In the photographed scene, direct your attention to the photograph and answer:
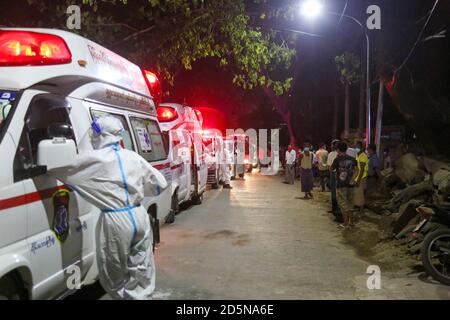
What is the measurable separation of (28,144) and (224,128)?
33.6m

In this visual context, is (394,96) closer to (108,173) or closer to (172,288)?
(172,288)

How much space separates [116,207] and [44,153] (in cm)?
86

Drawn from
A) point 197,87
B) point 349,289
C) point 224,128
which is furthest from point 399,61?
point 224,128

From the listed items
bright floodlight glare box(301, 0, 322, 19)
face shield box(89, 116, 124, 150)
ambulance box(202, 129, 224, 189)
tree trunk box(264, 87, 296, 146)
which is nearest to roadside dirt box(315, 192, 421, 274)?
face shield box(89, 116, 124, 150)

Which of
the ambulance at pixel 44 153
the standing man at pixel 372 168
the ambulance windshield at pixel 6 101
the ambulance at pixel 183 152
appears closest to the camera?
the ambulance at pixel 44 153

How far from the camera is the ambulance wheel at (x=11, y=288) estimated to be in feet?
11.7

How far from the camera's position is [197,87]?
2148cm

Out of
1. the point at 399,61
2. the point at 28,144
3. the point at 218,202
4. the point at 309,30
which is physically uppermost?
the point at 309,30

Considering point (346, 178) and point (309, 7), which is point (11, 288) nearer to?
point (346, 178)

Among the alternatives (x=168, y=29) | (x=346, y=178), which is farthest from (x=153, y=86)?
(x=346, y=178)

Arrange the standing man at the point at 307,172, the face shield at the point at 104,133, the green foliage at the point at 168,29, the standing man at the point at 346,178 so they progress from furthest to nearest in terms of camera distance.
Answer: the standing man at the point at 307,172 < the standing man at the point at 346,178 < the green foliage at the point at 168,29 < the face shield at the point at 104,133

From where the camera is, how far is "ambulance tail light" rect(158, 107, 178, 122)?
40.3ft

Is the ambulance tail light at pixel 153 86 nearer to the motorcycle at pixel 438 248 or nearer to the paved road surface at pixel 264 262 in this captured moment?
the paved road surface at pixel 264 262

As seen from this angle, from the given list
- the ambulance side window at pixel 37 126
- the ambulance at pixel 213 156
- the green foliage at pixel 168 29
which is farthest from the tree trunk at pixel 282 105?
the ambulance side window at pixel 37 126
